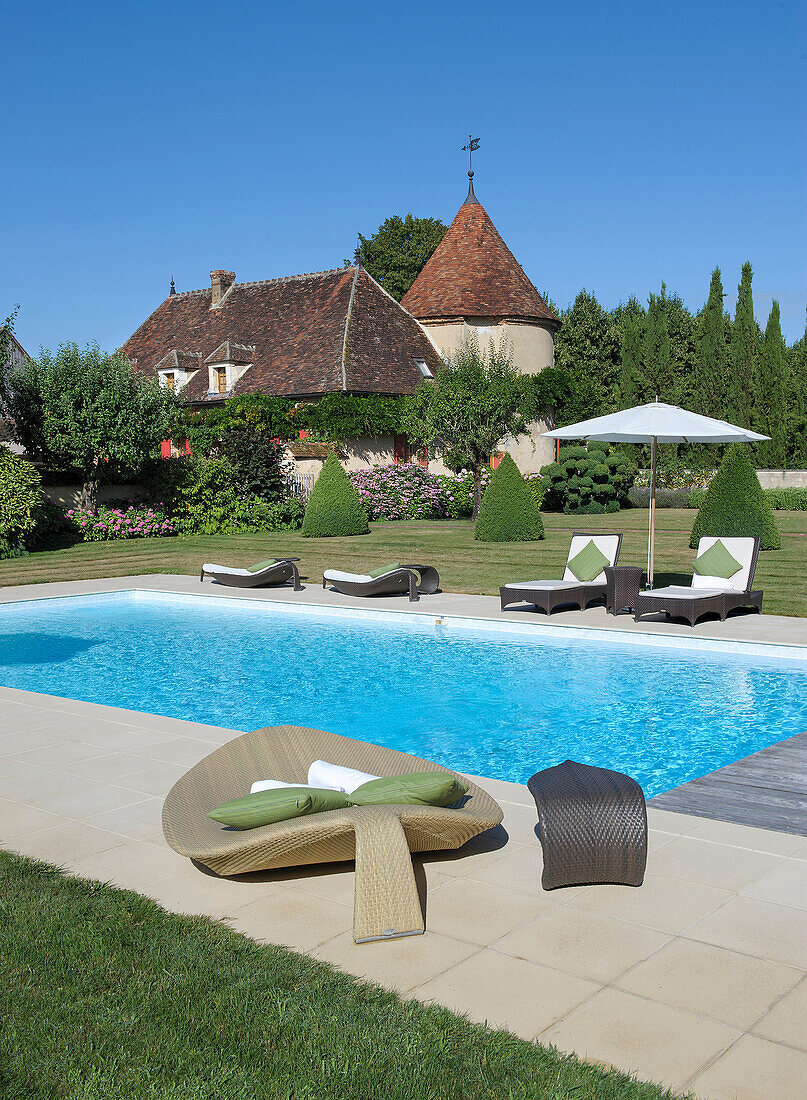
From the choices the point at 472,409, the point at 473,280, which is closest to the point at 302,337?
the point at 473,280

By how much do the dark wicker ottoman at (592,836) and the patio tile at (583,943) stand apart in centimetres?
23

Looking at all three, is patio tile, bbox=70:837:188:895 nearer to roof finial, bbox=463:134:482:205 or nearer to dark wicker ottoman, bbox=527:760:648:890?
dark wicker ottoman, bbox=527:760:648:890

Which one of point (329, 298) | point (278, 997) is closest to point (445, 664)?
point (278, 997)

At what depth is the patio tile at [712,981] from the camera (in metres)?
3.13

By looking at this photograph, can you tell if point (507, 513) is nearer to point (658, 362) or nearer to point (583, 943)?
point (583, 943)

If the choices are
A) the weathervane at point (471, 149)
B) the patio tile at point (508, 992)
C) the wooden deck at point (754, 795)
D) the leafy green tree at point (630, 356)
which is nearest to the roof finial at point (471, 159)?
the weathervane at point (471, 149)

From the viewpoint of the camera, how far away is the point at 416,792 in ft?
13.7

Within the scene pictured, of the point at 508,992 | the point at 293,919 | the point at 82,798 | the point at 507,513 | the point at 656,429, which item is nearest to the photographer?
the point at 508,992

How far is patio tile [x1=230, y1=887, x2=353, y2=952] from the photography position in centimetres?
367

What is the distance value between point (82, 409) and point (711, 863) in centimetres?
2075

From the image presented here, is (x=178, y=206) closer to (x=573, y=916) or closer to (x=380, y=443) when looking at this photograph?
(x=380, y=443)

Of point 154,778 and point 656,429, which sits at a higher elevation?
point 656,429

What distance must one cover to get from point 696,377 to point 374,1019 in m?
42.7

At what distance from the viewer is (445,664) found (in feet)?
34.3
